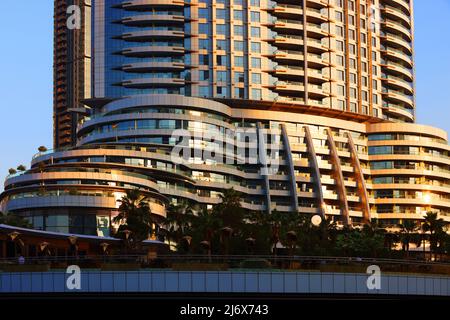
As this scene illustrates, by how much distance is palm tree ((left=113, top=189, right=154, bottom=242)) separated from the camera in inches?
5281

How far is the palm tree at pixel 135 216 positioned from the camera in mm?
134125

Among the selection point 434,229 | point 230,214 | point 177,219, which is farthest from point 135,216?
point 434,229

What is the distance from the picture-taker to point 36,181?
16962cm

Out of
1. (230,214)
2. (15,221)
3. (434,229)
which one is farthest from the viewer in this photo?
(434,229)

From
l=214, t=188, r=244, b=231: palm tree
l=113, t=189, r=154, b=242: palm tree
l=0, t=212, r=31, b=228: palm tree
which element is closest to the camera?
l=113, t=189, r=154, b=242: palm tree

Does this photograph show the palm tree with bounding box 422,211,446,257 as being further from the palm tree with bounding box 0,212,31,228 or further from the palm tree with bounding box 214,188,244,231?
the palm tree with bounding box 0,212,31,228

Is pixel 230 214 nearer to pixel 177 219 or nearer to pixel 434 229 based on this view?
pixel 177 219

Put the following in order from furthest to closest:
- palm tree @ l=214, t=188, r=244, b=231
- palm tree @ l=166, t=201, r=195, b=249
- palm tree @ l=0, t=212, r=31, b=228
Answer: palm tree @ l=166, t=201, r=195, b=249 < palm tree @ l=214, t=188, r=244, b=231 < palm tree @ l=0, t=212, r=31, b=228

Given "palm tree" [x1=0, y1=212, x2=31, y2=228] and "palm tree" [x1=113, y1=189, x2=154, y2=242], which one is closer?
"palm tree" [x1=113, y1=189, x2=154, y2=242]

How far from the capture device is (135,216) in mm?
138250

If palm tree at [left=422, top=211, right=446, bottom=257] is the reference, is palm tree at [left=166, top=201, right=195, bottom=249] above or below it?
above

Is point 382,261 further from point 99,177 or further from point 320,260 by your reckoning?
point 99,177

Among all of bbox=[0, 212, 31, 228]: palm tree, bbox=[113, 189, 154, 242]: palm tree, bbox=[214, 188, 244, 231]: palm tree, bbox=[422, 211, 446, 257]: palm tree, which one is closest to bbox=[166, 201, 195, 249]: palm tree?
bbox=[214, 188, 244, 231]: palm tree
